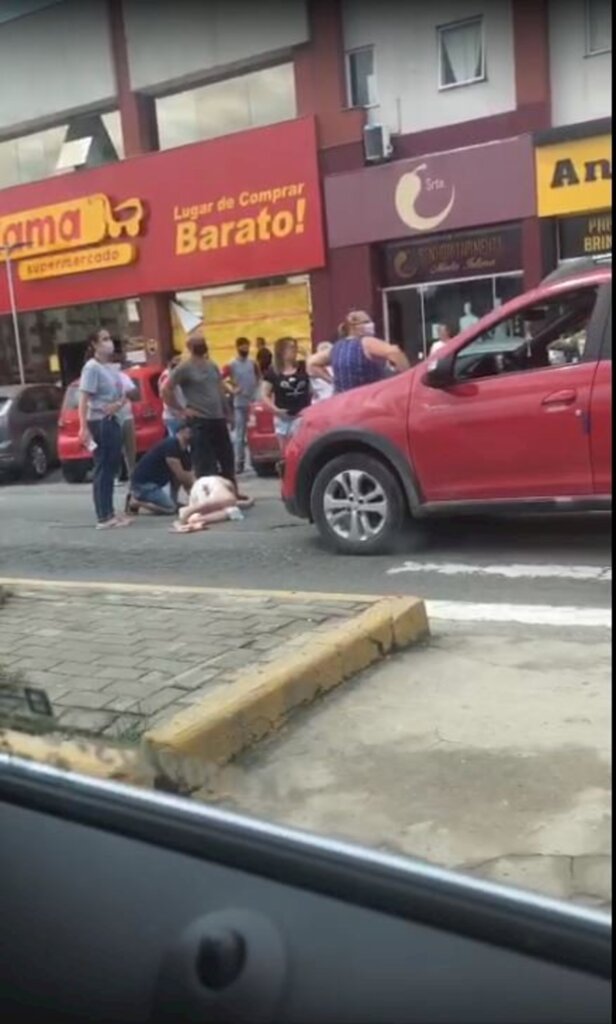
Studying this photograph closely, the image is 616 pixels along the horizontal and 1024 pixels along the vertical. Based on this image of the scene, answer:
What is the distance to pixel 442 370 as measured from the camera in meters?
6.17

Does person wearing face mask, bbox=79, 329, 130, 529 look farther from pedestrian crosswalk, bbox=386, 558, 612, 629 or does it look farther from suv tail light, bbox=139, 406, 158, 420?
pedestrian crosswalk, bbox=386, 558, 612, 629

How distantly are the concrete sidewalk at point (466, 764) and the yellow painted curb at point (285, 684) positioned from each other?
0.07m

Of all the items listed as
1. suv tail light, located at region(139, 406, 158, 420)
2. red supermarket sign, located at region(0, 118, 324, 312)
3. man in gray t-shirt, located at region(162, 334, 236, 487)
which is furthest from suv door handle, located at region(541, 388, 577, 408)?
suv tail light, located at region(139, 406, 158, 420)

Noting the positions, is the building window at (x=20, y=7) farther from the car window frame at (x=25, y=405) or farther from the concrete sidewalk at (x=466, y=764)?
the car window frame at (x=25, y=405)

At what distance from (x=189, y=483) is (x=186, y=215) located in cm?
538

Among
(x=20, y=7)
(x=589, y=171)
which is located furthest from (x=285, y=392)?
(x=589, y=171)

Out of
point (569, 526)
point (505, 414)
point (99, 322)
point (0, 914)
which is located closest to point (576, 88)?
point (0, 914)

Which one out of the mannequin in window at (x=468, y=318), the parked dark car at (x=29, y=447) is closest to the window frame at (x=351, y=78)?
the mannequin in window at (x=468, y=318)

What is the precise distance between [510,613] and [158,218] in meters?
2.48

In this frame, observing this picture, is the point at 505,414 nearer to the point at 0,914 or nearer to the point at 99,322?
the point at 99,322

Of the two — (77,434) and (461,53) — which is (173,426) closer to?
(77,434)

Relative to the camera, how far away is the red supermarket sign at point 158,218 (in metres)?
2.89

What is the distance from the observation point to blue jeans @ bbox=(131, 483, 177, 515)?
29.6 ft

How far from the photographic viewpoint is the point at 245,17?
1578 millimetres
